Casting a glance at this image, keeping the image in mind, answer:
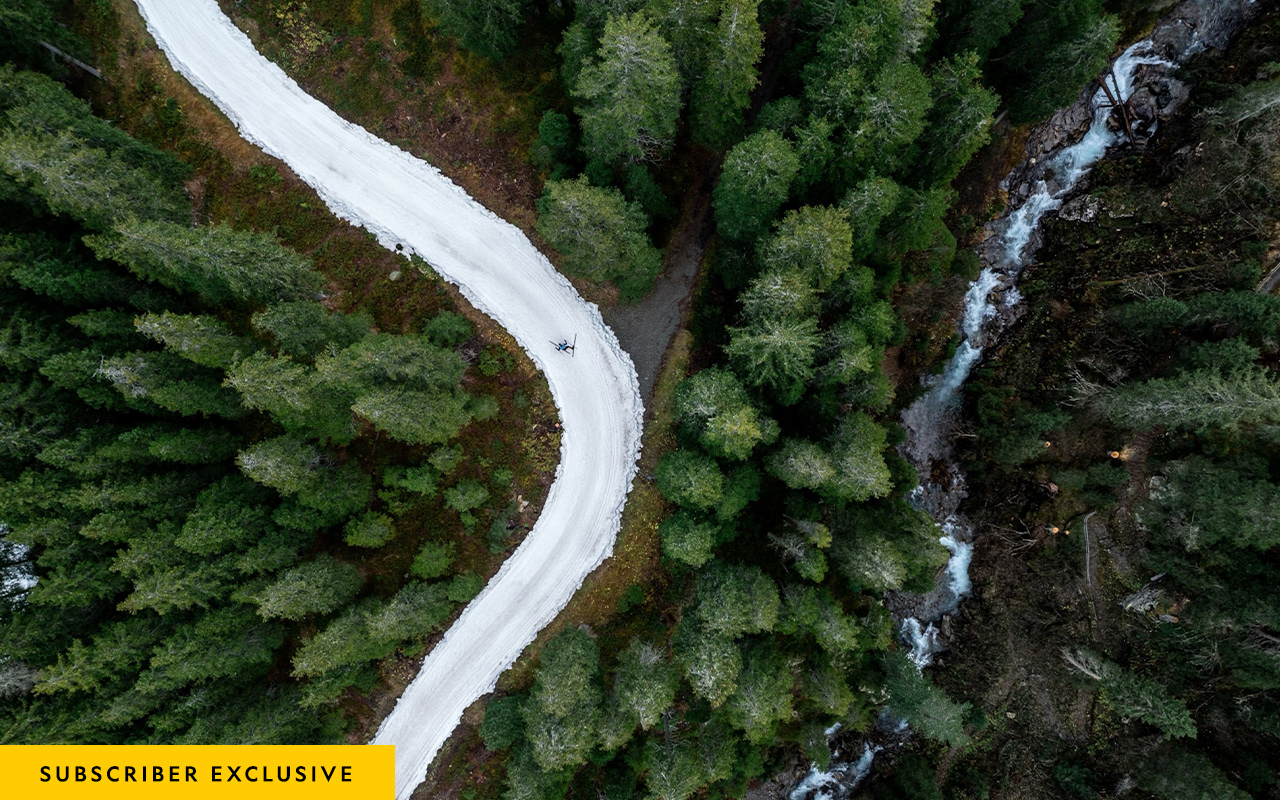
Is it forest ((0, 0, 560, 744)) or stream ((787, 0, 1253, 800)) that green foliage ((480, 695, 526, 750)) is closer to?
forest ((0, 0, 560, 744))

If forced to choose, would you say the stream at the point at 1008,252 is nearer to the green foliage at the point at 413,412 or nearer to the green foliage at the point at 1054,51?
the green foliage at the point at 1054,51

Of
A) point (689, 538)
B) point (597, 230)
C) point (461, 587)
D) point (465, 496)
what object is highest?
point (597, 230)

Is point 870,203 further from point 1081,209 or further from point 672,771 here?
point 672,771

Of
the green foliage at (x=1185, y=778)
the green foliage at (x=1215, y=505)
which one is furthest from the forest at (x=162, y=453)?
the green foliage at (x=1185, y=778)

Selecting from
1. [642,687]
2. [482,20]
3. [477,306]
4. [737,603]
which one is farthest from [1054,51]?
[642,687]

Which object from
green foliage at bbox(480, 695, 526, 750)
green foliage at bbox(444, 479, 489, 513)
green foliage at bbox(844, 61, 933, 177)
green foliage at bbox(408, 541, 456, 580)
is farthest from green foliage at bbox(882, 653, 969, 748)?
green foliage at bbox(844, 61, 933, 177)

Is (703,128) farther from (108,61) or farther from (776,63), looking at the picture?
(108,61)
